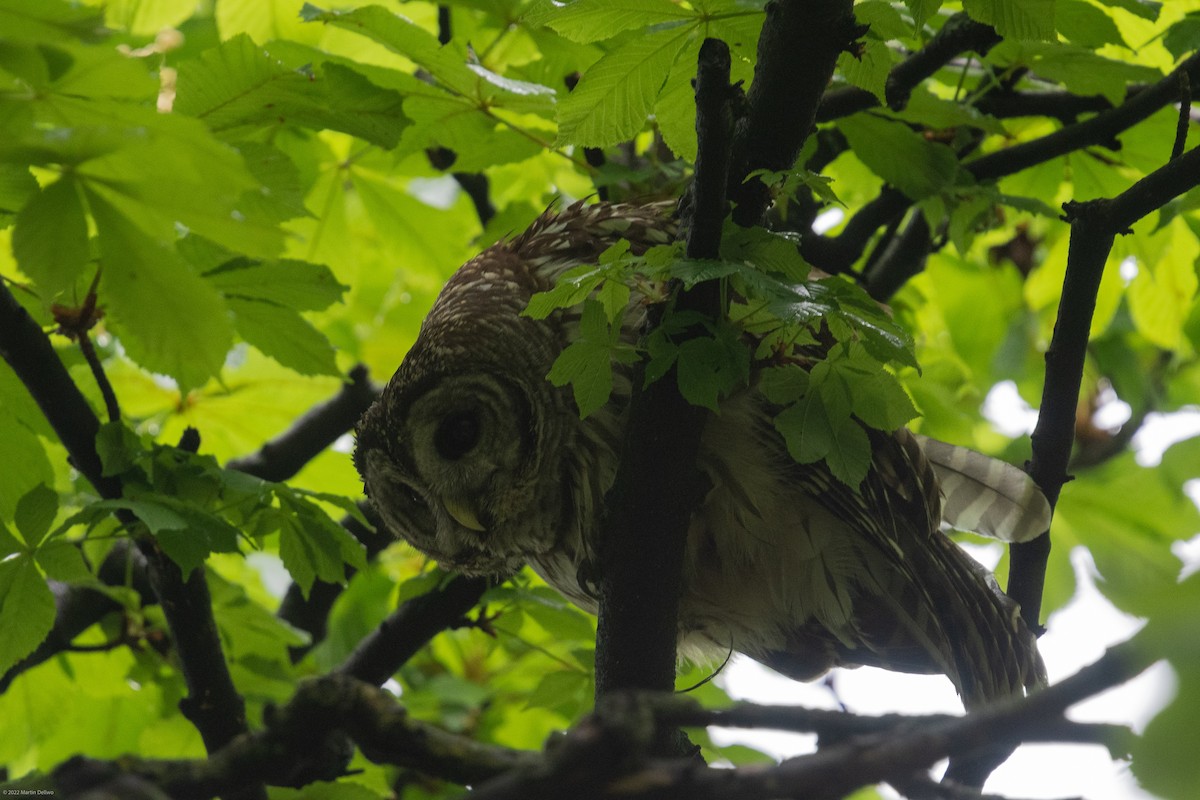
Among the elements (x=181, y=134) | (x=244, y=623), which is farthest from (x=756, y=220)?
(x=244, y=623)

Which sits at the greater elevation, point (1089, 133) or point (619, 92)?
point (1089, 133)

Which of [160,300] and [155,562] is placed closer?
[160,300]

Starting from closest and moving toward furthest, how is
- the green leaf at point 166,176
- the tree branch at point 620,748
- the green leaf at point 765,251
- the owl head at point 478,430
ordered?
the tree branch at point 620,748 → the green leaf at point 166,176 → the green leaf at point 765,251 → the owl head at point 478,430

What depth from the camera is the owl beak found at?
10.5 ft

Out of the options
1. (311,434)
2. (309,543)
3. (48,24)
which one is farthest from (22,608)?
(311,434)

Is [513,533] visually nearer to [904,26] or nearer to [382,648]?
[382,648]

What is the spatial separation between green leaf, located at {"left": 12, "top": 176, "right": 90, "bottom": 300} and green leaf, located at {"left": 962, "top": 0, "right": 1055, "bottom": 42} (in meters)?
1.48

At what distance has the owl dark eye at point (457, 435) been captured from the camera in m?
3.20

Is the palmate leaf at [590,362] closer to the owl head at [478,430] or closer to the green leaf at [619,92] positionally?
the green leaf at [619,92]

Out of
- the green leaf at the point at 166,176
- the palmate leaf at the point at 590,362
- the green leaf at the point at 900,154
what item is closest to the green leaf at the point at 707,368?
the palmate leaf at the point at 590,362

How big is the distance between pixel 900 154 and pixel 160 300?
2.26 meters

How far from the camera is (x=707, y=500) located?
9.64 ft

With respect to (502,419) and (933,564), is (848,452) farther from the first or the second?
(502,419)

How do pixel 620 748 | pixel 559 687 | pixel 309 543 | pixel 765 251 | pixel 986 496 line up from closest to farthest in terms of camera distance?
pixel 620 748 → pixel 765 251 → pixel 309 543 → pixel 986 496 → pixel 559 687
